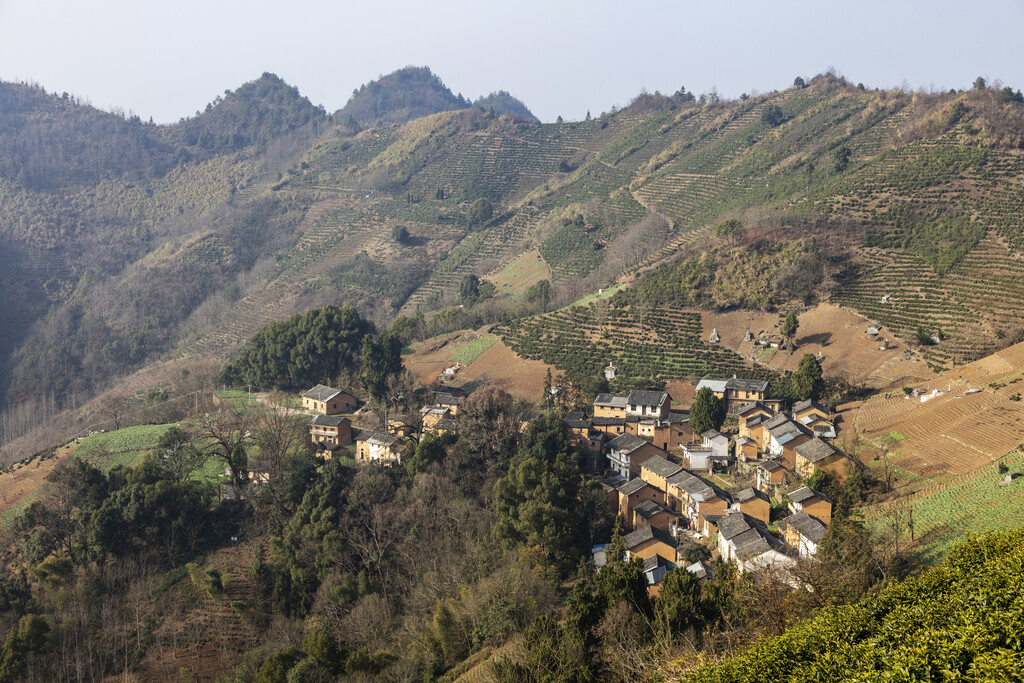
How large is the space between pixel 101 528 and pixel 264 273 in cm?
5047

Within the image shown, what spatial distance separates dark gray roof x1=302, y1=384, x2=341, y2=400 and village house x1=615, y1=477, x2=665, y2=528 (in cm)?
1670

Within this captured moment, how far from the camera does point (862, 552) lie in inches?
639

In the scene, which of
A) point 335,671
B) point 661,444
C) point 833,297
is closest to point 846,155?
point 833,297

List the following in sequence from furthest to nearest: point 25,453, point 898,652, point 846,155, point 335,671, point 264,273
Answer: point 264,273 < point 846,155 < point 25,453 < point 335,671 < point 898,652

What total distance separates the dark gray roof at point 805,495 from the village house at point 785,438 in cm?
338

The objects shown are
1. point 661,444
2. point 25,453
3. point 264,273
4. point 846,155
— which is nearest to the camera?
point 661,444

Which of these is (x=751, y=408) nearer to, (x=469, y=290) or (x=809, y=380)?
(x=809, y=380)

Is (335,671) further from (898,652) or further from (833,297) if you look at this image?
(833,297)

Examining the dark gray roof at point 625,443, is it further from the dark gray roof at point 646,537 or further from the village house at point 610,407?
the dark gray roof at point 646,537

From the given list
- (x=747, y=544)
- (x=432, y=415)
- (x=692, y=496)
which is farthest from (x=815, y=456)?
(x=432, y=415)

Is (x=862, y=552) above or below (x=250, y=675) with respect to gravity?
above

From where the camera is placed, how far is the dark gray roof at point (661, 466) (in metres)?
26.7

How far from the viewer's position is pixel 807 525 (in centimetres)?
2091

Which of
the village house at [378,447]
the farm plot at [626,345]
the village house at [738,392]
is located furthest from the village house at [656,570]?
the farm plot at [626,345]
